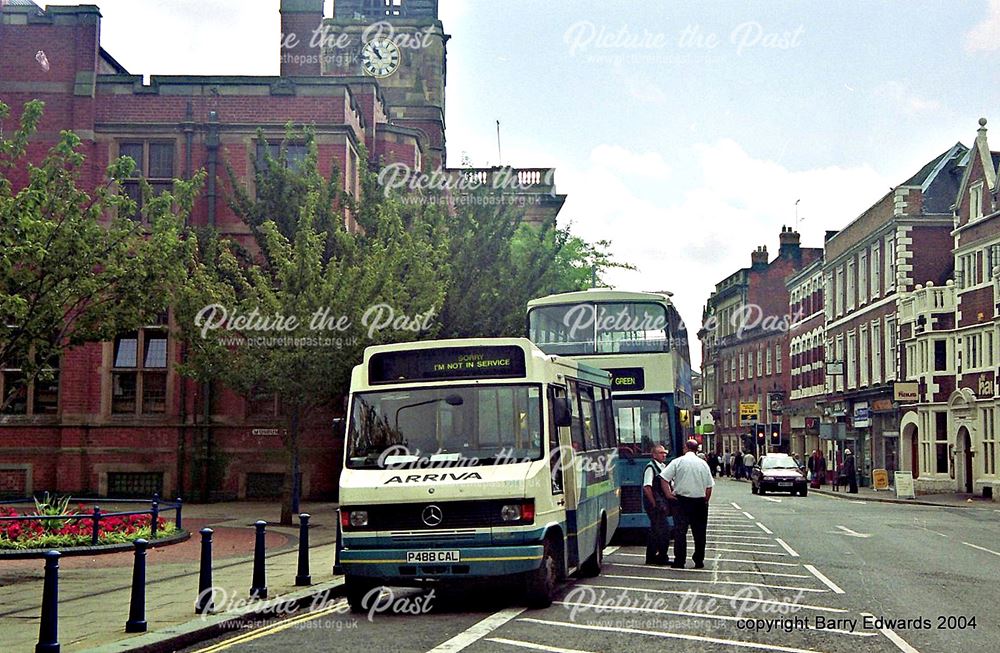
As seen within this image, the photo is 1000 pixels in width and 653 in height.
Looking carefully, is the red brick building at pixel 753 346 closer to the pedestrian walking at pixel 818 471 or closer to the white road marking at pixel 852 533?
the pedestrian walking at pixel 818 471

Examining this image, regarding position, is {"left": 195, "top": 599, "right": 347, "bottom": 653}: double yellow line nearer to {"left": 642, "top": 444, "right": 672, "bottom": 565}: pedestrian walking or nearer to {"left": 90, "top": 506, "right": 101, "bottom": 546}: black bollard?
{"left": 642, "top": 444, "right": 672, "bottom": 565}: pedestrian walking

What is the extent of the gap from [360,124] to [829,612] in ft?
86.3

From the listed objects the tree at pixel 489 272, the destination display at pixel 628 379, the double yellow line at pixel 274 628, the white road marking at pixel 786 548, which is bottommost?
the double yellow line at pixel 274 628

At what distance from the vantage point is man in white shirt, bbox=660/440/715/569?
53.4ft

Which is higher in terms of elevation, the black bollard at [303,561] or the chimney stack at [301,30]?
the chimney stack at [301,30]

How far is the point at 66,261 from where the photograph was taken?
16.3 m

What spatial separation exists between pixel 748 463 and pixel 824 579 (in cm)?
5336

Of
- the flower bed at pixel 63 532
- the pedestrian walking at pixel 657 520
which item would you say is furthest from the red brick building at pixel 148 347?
the pedestrian walking at pixel 657 520

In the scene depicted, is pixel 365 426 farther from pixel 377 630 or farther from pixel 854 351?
pixel 854 351

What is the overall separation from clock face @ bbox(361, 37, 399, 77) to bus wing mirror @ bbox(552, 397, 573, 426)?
4927cm

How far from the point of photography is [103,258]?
1714 cm

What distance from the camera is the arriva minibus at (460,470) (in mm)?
12297

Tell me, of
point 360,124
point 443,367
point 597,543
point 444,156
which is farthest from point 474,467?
point 444,156

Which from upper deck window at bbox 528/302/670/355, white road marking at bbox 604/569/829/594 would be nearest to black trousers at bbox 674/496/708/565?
white road marking at bbox 604/569/829/594
